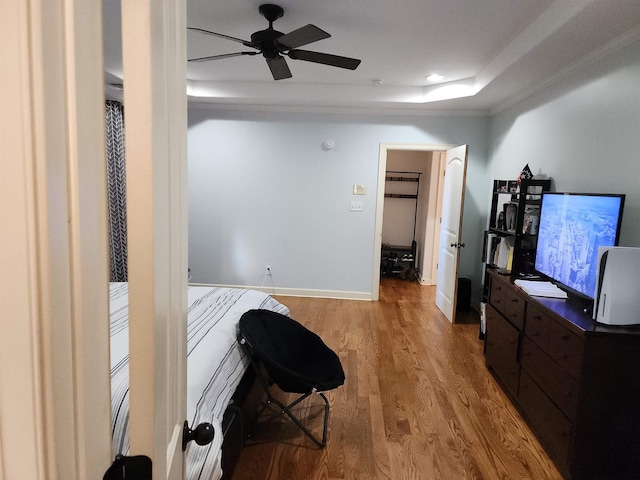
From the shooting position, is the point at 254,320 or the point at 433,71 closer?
the point at 254,320

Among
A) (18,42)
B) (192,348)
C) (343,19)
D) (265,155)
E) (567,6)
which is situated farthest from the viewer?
(265,155)

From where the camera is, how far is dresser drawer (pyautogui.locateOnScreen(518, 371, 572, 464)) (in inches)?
74.9

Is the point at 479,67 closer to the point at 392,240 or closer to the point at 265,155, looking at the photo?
the point at 265,155

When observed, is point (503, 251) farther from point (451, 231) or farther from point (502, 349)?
point (502, 349)

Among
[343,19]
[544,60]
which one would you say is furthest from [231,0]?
[544,60]

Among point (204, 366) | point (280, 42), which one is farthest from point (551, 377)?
point (280, 42)

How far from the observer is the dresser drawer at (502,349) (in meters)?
2.55

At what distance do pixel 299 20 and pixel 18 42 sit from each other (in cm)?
270

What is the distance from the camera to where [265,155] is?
479cm

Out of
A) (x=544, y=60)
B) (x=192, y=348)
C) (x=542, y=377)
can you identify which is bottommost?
(x=542, y=377)

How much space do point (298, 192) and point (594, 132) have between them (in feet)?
10.3

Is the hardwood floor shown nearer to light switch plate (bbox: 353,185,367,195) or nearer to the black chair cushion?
the black chair cushion

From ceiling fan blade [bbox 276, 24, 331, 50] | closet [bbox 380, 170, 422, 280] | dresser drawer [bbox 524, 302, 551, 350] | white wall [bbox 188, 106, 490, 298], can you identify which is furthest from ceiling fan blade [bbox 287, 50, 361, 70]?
closet [bbox 380, 170, 422, 280]

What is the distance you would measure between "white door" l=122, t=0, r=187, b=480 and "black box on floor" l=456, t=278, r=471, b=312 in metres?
4.21
